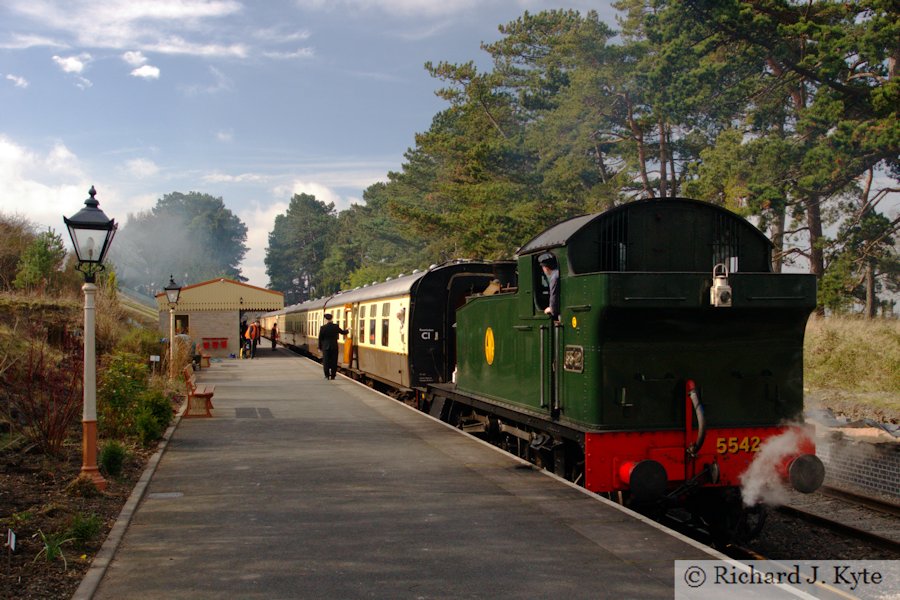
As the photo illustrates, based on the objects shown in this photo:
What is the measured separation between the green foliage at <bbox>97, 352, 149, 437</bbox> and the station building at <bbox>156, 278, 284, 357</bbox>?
22.5 meters

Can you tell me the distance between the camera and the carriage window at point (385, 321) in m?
17.3

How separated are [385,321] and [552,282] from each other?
33.7 ft

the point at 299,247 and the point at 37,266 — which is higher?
the point at 299,247

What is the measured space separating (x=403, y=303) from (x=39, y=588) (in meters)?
10.5

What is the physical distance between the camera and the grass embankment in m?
16.1

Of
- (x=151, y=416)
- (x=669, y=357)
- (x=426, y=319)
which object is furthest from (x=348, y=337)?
(x=669, y=357)

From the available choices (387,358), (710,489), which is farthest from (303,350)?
(710,489)

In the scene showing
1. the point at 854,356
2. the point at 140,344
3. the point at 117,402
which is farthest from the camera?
the point at 140,344

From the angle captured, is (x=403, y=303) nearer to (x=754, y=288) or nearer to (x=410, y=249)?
(x=754, y=288)

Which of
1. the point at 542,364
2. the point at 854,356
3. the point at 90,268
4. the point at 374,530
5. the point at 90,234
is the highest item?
the point at 90,234

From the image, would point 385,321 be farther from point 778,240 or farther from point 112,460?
point 778,240

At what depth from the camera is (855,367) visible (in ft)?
63.0

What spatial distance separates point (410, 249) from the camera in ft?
225

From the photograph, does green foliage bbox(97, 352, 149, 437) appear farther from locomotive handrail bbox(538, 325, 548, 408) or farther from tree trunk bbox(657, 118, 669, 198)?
tree trunk bbox(657, 118, 669, 198)
